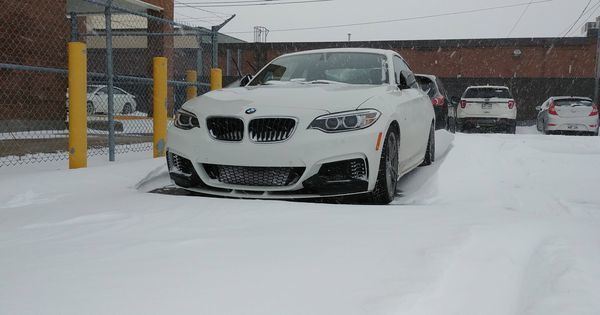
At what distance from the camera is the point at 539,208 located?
413 cm

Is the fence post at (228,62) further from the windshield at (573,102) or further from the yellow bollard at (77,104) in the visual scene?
the yellow bollard at (77,104)

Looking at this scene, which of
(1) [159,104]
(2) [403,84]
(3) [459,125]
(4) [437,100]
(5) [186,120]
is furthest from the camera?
(3) [459,125]

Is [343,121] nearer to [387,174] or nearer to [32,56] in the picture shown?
[387,174]

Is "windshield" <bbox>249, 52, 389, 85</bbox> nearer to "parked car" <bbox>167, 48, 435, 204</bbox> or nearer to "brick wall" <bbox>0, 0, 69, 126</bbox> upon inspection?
"parked car" <bbox>167, 48, 435, 204</bbox>

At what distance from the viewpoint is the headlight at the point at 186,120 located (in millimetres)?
4676

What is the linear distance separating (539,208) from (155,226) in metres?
2.78

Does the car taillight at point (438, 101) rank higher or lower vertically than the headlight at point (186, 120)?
higher

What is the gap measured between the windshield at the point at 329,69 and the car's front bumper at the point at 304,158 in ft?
4.28

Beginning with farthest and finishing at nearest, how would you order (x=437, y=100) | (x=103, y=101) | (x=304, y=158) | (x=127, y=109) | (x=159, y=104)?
1. (x=127, y=109)
2. (x=103, y=101)
3. (x=437, y=100)
4. (x=159, y=104)
5. (x=304, y=158)

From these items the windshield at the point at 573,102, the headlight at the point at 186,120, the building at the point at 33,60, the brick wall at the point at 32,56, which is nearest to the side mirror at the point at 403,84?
the headlight at the point at 186,120

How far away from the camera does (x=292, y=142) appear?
419cm

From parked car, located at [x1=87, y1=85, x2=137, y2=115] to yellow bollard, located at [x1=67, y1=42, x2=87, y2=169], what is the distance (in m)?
8.85

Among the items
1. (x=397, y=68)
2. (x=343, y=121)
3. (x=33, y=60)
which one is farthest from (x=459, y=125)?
(x=343, y=121)

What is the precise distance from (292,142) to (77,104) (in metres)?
3.04
